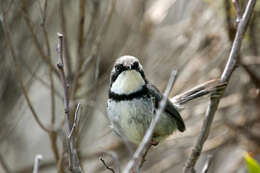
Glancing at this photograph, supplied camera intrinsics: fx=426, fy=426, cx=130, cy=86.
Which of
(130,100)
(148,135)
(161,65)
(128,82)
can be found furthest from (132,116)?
(161,65)

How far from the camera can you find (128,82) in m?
3.37

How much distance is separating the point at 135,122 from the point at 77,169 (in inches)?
54.7

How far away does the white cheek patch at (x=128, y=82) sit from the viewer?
3.38 metres

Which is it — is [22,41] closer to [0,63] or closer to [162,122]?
[0,63]

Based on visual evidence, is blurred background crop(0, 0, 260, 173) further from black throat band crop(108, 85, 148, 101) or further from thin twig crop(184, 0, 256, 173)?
thin twig crop(184, 0, 256, 173)

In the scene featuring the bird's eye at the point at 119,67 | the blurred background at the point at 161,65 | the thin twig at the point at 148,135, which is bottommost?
the blurred background at the point at 161,65

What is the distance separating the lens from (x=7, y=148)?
5.18m

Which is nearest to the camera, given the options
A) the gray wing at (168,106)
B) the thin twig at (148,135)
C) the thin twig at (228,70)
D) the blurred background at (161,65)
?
the thin twig at (148,135)

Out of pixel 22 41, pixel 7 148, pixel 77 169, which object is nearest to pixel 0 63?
pixel 22 41

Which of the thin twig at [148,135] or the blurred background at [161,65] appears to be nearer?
the thin twig at [148,135]

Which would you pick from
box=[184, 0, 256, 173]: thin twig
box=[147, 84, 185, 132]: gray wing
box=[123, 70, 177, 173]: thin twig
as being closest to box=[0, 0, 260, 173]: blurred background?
box=[147, 84, 185, 132]: gray wing

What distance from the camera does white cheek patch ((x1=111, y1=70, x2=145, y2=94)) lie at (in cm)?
338

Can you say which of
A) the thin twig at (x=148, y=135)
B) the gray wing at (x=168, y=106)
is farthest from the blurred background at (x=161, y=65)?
the thin twig at (x=148, y=135)

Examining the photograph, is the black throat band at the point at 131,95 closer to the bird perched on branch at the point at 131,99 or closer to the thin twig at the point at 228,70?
the bird perched on branch at the point at 131,99
